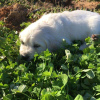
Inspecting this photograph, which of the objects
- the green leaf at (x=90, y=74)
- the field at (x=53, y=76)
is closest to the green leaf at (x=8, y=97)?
the field at (x=53, y=76)

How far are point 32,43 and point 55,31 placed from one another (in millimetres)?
627

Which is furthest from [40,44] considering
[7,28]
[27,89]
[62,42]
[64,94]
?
[7,28]

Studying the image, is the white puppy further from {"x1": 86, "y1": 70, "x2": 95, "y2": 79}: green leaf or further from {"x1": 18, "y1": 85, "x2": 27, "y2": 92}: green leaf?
{"x1": 86, "y1": 70, "x2": 95, "y2": 79}: green leaf

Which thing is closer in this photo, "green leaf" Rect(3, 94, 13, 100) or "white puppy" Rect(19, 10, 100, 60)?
"green leaf" Rect(3, 94, 13, 100)

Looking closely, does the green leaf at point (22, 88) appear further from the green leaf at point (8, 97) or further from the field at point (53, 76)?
the green leaf at point (8, 97)

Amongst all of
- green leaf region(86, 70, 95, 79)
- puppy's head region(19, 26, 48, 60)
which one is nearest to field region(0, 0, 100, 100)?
green leaf region(86, 70, 95, 79)

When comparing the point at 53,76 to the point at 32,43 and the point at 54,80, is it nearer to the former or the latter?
the point at 54,80

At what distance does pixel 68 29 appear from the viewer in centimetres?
430

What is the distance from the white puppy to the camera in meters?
3.78

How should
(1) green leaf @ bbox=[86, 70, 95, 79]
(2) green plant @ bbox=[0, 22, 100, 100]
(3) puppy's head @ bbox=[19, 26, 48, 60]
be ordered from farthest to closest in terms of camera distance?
(3) puppy's head @ bbox=[19, 26, 48, 60], (1) green leaf @ bbox=[86, 70, 95, 79], (2) green plant @ bbox=[0, 22, 100, 100]

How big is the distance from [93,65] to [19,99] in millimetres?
1231

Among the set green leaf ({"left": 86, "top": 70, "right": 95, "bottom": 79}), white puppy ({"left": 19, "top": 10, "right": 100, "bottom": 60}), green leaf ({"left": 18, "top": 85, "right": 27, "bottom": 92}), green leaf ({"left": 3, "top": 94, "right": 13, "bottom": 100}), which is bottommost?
green leaf ({"left": 3, "top": 94, "right": 13, "bottom": 100})

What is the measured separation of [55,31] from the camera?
13.3 ft

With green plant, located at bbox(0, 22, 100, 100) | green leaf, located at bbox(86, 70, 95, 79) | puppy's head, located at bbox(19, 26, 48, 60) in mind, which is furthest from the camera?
puppy's head, located at bbox(19, 26, 48, 60)
